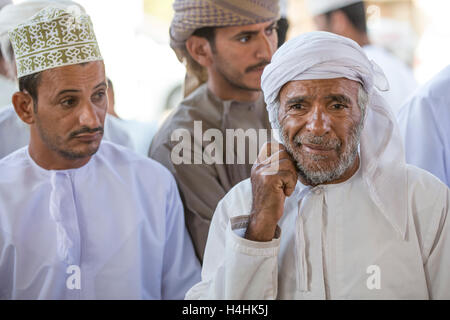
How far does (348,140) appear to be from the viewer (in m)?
1.93

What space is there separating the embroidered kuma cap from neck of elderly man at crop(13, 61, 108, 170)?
0.11ft

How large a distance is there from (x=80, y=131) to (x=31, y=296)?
72cm

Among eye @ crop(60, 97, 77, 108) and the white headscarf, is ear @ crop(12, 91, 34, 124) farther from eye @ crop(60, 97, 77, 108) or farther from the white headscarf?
the white headscarf

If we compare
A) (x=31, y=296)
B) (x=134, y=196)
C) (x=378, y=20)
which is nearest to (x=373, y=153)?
(x=134, y=196)

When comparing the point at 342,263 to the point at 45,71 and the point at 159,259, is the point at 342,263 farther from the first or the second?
the point at 45,71

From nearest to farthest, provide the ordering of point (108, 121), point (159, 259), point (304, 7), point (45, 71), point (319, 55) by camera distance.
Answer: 1. point (319, 55)
2. point (45, 71)
3. point (159, 259)
4. point (108, 121)
5. point (304, 7)

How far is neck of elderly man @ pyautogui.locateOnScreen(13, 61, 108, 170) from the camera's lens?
7.05 ft

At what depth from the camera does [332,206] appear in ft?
6.46

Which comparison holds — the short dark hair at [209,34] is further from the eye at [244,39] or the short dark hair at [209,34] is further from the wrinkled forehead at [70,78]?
the wrinkled forehead at [70,78]

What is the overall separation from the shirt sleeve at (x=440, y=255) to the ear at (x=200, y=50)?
1.41 meters

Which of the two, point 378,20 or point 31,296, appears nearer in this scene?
point 31,296

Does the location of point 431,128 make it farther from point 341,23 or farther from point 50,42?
point 341,23

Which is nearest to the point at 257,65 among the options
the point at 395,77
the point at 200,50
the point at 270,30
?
the point at 270,30

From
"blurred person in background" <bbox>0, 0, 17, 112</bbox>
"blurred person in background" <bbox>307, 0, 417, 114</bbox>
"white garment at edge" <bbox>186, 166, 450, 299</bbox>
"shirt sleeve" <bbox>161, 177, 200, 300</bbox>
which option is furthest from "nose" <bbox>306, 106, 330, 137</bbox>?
"blurred person in background" <bbox>307, 0, 417, 114</bbox>
